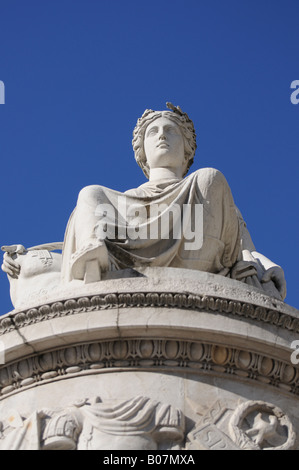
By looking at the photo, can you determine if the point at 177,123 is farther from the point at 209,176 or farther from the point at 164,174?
the point at 209,176

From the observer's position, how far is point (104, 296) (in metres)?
12.1

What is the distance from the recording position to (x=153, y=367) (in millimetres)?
11992

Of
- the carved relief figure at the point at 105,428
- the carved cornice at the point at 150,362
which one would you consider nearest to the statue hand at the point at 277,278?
the carved cornice at the point at 150,362

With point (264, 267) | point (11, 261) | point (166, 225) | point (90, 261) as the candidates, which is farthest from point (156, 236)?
point (11, 261)

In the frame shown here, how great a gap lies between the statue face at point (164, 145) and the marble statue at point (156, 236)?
0.04ft

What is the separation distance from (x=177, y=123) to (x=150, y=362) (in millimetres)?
4565

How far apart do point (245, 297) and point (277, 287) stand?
82.8 inches

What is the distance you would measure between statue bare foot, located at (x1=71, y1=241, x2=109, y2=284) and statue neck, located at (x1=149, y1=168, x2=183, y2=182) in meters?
2.52

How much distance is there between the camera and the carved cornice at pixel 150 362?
12.0 meters

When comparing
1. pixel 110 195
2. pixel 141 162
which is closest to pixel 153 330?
pixel 110 195

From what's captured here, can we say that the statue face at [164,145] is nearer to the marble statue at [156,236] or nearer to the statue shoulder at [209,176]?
the marble statue at [156,236]

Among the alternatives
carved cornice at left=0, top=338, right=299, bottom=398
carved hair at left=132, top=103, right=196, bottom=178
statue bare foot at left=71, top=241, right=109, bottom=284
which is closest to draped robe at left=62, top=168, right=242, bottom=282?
statue bare foot at left=71, top=241, right=109, bottom=284
